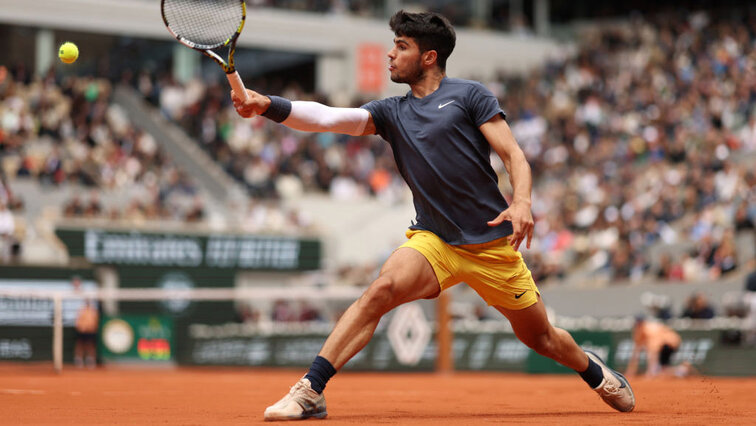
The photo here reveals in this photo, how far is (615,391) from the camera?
6.95m

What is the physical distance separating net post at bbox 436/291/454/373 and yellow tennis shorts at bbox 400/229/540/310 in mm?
12063

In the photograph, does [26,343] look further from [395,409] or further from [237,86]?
[237,86]

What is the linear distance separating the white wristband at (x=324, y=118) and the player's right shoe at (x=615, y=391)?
2.14 m

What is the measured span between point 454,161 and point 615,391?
6.13 ft

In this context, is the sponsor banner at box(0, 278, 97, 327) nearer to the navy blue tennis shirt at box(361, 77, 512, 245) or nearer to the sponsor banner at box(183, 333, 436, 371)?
the sponsor banner at box(183, 333, 436, 371)

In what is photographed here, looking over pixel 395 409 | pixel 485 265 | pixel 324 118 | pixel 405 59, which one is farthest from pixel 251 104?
pixel 395 409

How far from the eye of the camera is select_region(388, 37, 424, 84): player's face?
6508 millimetres

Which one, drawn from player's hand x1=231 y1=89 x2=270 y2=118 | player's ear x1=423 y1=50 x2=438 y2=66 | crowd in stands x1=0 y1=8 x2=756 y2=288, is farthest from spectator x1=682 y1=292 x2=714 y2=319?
player's hand x1=231 y1=89 x2=270 y2=118

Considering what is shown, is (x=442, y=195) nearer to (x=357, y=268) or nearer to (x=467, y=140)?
(x=467, y=140)

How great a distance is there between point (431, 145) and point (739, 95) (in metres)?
21.2

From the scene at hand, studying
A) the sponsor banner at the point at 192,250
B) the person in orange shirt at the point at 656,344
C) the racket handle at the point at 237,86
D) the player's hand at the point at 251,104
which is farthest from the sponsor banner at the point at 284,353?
the racket handle at the point at 237,86


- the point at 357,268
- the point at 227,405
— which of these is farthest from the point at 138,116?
the point at 227,405

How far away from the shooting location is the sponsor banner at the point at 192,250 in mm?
24266

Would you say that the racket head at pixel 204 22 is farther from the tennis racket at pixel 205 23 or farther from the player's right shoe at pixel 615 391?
the player's right shoe at pixel 615 391
